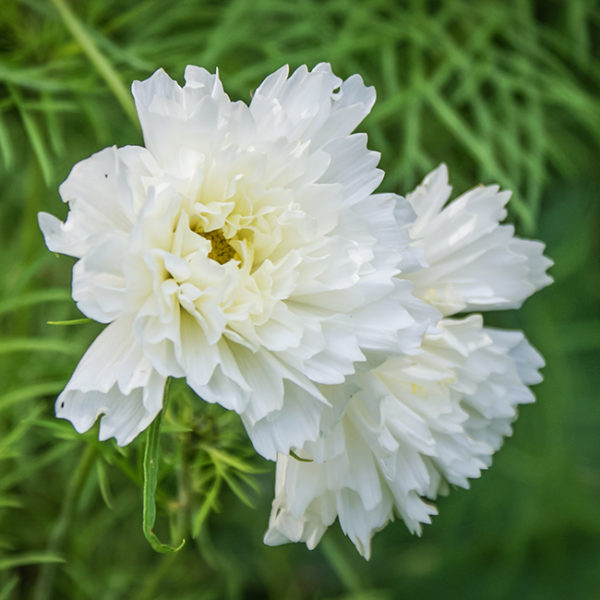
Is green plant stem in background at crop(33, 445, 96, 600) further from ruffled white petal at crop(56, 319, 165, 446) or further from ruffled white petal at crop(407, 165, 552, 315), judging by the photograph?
ruffled white petal at crop(407, 165, 552, 315)

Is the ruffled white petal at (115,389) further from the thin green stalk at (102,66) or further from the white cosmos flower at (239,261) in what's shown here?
the thin green stalk at (102,66)

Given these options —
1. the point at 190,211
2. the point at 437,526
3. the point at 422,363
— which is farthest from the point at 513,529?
the point at 190,211

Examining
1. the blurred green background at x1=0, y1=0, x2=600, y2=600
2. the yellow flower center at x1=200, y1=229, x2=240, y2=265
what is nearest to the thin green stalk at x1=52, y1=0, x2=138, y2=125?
the blurred green background at x1=0, y1=0, x2=600, y2=600

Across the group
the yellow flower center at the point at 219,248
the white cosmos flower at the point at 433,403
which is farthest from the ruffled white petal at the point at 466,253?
the yellow flower center at the point at 219,248

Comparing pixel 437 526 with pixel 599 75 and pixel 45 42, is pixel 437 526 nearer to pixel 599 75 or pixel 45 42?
pixel 599 75

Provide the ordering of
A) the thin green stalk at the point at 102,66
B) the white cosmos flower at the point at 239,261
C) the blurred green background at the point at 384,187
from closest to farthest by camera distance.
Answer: the white cosmos flower at the point at 239,261, the thin green stalk at the point at 102,66, the blurred green background at the point at 384,187
